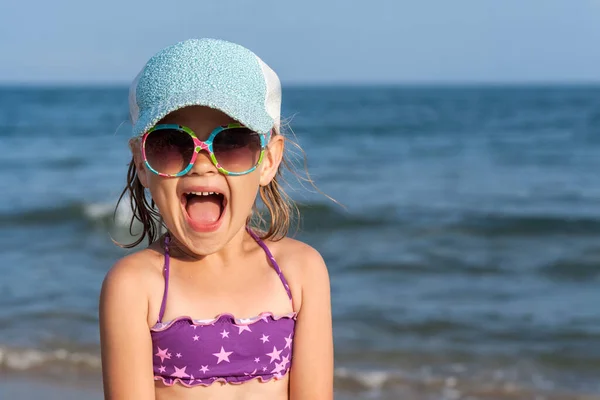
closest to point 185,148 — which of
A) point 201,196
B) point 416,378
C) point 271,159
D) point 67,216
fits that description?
point 201,196

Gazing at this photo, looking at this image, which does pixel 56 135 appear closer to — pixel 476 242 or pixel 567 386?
pixel 476 242

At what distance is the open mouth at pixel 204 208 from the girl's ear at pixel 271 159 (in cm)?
19

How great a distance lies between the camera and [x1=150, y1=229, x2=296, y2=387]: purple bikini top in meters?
2.41

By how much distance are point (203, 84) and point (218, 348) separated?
2.40 feet

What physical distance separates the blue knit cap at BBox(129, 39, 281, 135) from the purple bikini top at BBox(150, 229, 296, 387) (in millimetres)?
493

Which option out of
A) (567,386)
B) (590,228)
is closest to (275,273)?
(567,386)

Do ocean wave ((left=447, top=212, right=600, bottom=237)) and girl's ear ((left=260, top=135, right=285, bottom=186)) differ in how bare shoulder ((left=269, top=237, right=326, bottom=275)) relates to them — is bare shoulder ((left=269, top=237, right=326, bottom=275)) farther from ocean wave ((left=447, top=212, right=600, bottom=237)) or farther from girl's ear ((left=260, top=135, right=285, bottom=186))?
ocean wave ((left=447, top=212, right=600, bottom=237))

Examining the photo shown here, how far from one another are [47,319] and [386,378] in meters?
2.52

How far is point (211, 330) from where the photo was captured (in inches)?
96.0

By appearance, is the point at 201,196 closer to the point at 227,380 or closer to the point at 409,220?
the point at 227,380

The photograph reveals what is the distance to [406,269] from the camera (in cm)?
787

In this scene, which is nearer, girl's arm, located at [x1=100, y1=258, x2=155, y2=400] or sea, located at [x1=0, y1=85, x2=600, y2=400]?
girl's arm, located at [x1=100, y1=258, x2=155, y2=400]

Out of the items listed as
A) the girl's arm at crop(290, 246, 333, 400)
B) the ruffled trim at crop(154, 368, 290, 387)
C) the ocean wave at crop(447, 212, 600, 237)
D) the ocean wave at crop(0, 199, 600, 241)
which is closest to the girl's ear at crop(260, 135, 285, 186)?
the girl's arm at crop(290, 246, 333, 400)

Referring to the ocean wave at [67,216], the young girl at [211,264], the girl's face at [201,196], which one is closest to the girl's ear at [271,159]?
the young girl at [211,264]
